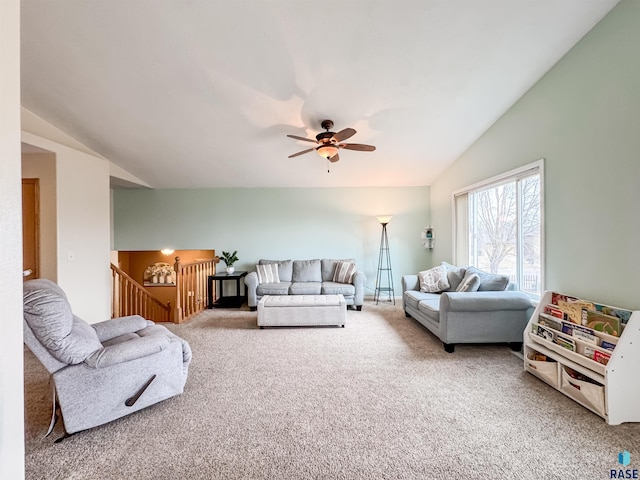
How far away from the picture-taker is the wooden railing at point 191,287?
14.4ft

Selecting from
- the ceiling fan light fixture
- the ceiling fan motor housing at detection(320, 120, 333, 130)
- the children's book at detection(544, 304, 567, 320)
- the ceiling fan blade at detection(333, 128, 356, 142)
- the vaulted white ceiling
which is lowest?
the children's book at detection(544, 304, 567, 320)

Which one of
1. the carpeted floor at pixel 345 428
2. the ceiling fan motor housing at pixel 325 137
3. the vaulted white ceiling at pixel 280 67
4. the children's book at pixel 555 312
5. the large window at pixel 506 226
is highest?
the vaulted white ceiling at pixel 280 67

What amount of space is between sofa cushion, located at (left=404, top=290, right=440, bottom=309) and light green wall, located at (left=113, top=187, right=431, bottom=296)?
1.63 m

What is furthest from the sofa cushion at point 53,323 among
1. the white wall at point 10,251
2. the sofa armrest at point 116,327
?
the white wall at point 10,251

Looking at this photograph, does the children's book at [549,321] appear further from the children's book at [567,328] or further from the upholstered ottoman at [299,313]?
the upholstered ottoman at [299,313]

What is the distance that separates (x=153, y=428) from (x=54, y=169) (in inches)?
136

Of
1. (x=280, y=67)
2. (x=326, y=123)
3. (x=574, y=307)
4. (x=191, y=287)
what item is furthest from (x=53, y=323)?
(x=574, y=307)

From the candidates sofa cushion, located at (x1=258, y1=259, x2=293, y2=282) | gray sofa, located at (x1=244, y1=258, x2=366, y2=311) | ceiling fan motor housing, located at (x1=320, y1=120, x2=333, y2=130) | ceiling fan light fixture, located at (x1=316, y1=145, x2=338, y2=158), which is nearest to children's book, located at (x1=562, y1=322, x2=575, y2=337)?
ceiling fan light fixture, located at (x1=316, y1=145, x2=338, y2=158)

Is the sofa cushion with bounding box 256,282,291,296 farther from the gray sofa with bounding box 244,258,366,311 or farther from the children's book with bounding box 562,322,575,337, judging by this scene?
the children's book with bounding box 562,322,575,337

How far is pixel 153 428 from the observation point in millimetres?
1950

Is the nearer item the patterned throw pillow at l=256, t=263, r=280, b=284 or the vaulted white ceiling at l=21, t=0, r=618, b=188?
the vaulted white ceiling at l=21, t=0, r=618, b=188

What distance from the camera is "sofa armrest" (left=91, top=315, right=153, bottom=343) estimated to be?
2.39m

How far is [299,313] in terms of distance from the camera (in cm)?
405

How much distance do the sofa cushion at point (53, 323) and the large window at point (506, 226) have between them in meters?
4.17
